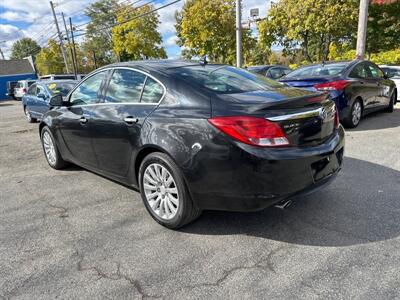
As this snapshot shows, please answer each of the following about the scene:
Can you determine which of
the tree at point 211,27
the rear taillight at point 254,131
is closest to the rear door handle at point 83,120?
the rear taillight at point 254,131

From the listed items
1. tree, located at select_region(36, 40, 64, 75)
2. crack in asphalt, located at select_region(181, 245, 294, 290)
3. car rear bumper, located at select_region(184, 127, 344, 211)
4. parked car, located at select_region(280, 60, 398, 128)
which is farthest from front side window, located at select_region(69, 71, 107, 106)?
tree, located at select_region(36, 40, 64, 75)

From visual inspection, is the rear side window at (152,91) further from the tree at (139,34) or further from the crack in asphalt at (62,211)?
the tree at (139,34)

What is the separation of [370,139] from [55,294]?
5821 mm

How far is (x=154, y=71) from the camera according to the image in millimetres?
3361

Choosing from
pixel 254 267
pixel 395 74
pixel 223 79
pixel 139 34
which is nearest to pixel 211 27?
pixel 139 34

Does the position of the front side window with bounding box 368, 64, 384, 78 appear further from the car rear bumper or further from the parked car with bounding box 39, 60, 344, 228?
the car rear bumper

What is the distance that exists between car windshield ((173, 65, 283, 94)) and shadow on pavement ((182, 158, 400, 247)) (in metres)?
1.27

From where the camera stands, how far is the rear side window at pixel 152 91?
3.21 meters

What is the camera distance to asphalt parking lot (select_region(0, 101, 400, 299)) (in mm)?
2346

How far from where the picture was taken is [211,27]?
28.8 meters

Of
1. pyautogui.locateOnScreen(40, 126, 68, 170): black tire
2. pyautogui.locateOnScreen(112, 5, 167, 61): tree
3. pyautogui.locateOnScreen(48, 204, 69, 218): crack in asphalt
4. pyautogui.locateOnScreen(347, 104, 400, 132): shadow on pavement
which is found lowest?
pyautogui.locateOnScreen(347, 104, 400, 132): shadow on pavement

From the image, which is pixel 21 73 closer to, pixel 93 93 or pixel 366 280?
pixel 93 93

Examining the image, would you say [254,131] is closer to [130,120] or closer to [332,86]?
[130,120]

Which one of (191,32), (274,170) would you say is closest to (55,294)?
(274,170)
